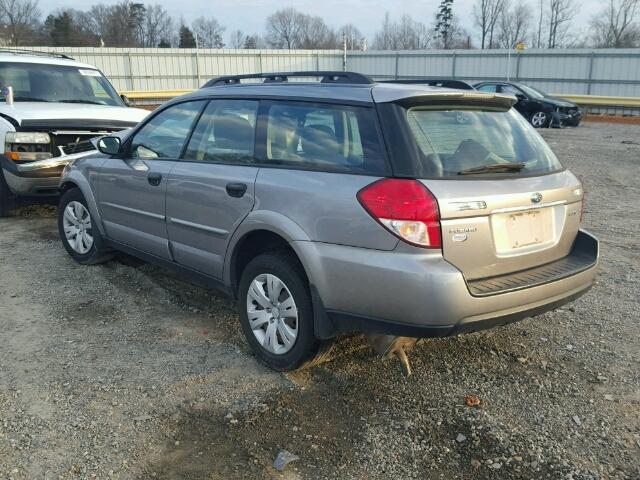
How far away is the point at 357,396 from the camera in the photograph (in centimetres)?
347

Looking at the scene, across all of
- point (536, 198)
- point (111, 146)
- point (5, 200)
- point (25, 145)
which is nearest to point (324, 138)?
point (536, 198)

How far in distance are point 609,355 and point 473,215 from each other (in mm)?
1725

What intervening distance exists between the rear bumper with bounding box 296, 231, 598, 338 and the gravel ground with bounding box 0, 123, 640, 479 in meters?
0.54

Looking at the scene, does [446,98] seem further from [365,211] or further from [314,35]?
[314,35]

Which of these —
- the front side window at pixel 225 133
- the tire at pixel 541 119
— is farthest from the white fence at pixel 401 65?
the front side window at pixel 225 133

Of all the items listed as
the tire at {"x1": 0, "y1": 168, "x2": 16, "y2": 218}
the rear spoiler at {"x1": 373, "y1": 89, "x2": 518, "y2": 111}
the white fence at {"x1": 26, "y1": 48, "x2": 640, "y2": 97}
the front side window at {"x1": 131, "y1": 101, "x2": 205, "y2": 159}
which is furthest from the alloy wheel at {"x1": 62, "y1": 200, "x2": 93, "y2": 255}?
the white fence at {"x1": 26, "y1": 48, "x2": 640, "y2": 97}

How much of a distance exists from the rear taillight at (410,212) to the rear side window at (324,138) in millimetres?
162

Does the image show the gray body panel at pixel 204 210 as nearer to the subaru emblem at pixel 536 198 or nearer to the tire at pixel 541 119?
the subaru emblem at pixel 536 198

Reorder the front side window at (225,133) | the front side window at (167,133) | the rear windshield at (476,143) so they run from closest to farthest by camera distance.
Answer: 1. the rear windshield at (476,143)
2. the front side window at (225,133)
3. the front side window at (167,133)

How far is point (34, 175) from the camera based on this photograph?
6883 millimetres

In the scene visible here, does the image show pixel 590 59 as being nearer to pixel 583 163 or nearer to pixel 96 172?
pixel 583 163

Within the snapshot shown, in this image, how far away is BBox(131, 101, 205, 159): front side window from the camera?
4.45m

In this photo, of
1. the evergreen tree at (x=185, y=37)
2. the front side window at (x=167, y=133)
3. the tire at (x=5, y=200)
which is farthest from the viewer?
the evergreen tree at (x=185, y=37)

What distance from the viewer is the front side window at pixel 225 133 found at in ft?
12.9
